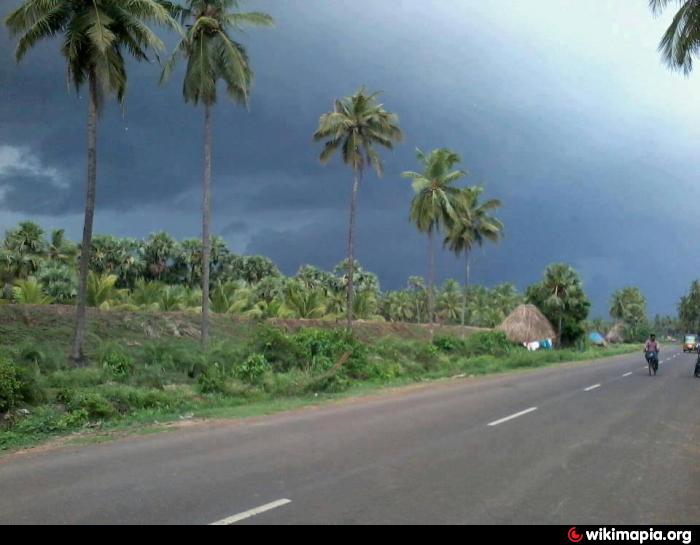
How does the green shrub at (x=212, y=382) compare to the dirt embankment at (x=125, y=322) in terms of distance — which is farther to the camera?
the dirt embankment at (x=125, y=322)

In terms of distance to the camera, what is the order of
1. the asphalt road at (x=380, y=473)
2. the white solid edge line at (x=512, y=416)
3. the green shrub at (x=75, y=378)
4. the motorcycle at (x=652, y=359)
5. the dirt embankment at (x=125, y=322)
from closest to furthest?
the asphalt road at (x=380, y=473) → the white solid edge line at (x=512, y=416) → the green shrub at (x=75, y=378) → the dirt embankment at (x=125, y=322) → the motorcycle at (x=652, y=359)

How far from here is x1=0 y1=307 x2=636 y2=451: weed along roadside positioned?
12.2 metres

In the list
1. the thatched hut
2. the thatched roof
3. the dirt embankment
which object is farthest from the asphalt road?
the thatched hut

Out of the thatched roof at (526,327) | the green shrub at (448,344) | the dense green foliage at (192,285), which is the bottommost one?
the green shrub at (448,344)

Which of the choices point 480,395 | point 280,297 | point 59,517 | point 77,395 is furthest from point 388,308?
point 59,517

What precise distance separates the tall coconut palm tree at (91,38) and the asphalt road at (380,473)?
10115 millimetres

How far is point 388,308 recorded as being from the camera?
9656 centimetres

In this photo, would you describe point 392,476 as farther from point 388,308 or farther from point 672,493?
point 388,308

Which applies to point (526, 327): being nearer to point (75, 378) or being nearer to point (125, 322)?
point (125, 322)

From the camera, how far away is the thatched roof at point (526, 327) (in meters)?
49.5

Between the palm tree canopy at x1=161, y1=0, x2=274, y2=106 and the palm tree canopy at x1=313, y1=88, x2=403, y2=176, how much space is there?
32.7 ft

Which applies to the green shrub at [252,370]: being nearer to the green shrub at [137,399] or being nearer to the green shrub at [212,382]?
the green shrub at [212,382]

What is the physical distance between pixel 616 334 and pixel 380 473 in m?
117

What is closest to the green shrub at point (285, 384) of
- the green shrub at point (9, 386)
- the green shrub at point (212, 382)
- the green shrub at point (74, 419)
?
the green shrub at point (212, 382)
